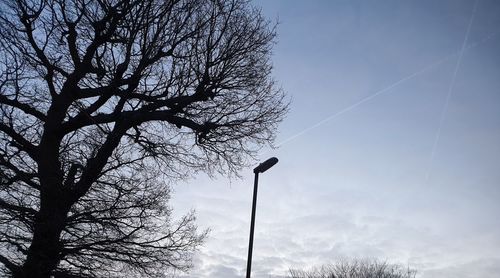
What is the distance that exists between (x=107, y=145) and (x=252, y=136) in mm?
4446

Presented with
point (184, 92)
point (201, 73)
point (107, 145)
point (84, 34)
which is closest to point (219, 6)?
point (201, 73)

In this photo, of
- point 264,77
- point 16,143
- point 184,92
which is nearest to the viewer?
point 16,143

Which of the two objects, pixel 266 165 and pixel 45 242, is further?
pixel 266 165

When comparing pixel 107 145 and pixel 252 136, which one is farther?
pixel 252 136

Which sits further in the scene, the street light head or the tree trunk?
the street light head

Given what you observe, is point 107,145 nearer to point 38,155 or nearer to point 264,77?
point 38,155

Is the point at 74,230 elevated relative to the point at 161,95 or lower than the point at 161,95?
lower

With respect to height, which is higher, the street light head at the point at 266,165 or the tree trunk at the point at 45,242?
the street light head at the point at 266,165

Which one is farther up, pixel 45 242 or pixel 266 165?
pixel 266 165

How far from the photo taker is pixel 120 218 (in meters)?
7.93

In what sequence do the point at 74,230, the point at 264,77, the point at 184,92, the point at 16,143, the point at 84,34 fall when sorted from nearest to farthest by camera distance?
the point at 74,230 → the point at 16,143 → the point at 84,34 → the point at 184,92 → the point at 264,77

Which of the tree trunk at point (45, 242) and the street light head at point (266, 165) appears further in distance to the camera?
the street light head at point (266, 165)

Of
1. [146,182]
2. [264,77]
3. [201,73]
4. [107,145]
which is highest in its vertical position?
[264,77]

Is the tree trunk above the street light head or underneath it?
underneath
